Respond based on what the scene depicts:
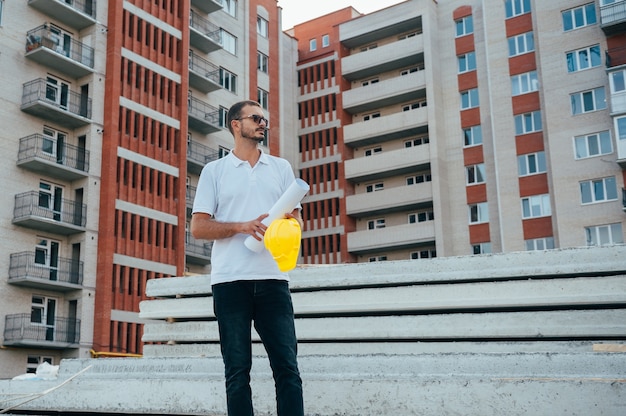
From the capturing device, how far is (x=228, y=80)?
4934 centimetres

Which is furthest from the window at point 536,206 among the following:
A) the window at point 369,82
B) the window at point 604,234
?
the window at point 369,82

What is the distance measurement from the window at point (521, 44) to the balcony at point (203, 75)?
61.8 ft

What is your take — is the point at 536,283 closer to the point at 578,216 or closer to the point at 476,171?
the point at 578,216

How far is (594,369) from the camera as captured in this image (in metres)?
4.25

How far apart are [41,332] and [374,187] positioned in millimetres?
26509

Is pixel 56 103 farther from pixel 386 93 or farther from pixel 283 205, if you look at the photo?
pixel 283 205

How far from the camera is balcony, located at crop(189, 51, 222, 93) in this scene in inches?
1791

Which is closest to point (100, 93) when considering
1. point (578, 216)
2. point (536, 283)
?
point (578, 216)

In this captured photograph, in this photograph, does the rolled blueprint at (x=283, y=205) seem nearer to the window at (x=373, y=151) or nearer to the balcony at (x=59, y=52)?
the balcony at (x=59, y=52)

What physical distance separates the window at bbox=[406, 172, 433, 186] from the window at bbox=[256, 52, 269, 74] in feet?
43.1

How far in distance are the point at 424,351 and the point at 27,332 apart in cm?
3045

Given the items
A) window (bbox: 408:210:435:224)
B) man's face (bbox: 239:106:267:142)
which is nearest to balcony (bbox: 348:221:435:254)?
window (bbox: 408:210:435:224)

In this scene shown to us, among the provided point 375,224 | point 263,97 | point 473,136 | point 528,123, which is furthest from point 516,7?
point 263,97

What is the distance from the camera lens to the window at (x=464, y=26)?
49562mm
